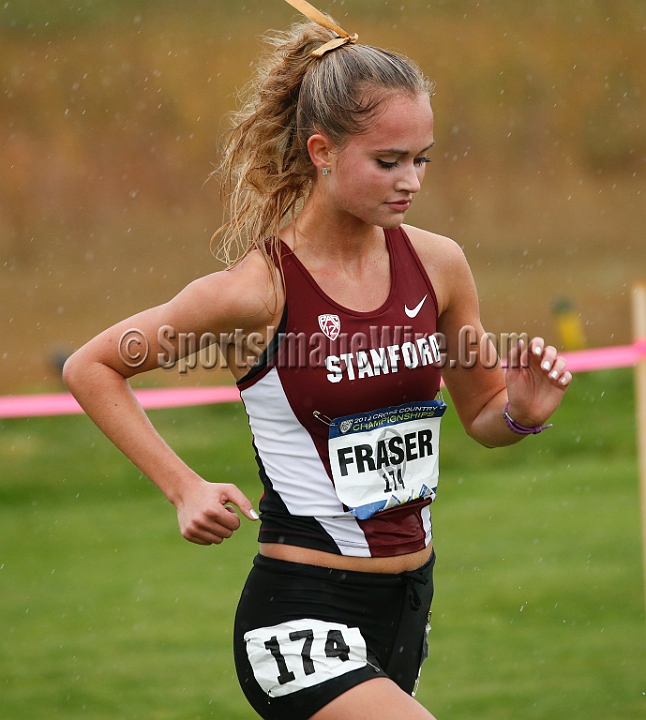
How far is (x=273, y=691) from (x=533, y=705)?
2239 millimetres

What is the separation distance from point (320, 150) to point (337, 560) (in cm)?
93

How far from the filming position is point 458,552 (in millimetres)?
6164

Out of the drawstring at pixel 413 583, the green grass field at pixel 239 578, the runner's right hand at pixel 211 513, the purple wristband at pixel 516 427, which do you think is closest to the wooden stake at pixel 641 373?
the green grass field at pixel 239 578

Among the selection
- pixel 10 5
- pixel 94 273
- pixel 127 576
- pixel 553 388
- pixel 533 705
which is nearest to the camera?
pixel 553 388

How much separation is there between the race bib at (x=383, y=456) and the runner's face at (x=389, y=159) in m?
0.45

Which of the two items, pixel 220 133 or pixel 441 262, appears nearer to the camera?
pixel 441 262

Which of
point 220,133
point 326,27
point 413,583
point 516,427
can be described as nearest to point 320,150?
point 326,27

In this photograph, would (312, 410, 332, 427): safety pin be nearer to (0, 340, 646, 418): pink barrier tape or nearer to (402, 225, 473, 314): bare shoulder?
(402, 225, 473, 314): bare shoulder

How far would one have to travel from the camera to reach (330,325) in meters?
2.29

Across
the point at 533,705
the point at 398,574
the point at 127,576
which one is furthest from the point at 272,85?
the point at 127,576

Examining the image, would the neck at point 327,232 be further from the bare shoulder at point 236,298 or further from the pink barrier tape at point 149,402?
the pink barrier tape at point 149,402

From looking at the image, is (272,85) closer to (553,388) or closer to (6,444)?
(553,388)

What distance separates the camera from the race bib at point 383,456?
7.64ft

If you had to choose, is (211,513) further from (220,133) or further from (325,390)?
(220,133)
